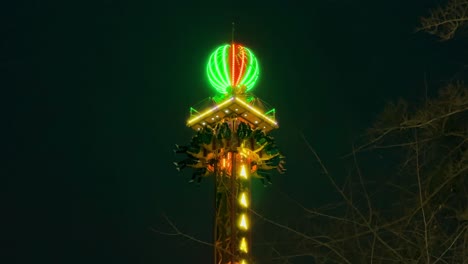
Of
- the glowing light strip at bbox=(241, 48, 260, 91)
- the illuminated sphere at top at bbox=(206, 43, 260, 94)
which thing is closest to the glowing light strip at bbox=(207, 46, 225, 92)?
the illuminated sphere at top at bbox=(206, 43, 260, 94)

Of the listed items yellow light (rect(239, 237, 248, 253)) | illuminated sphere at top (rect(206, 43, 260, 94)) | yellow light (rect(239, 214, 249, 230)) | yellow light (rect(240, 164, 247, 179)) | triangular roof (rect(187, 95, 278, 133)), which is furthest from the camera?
illuminated sphere at top (rect(206, 43, 260, 94))

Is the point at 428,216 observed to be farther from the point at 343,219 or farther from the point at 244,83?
the point at 244,83

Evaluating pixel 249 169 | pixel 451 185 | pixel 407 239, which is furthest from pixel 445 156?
pixel 249 169

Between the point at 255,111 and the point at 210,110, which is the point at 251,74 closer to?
the point at 255,111

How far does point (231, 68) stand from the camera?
3231 cm

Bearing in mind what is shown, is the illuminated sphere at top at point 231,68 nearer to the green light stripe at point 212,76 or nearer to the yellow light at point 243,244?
the green light stripe at point 212,76

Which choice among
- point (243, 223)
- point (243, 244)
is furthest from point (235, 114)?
point (243, 244)

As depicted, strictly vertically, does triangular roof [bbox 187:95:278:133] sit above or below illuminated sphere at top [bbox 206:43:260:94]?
below

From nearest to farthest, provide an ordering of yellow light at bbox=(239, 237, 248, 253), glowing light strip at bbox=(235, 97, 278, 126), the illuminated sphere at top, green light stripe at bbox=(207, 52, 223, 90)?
yellow light at bbox=(239, 237, 248, 253)
glowing light strip at bbox=(235, 97, 278, 126)
the illuminated sphere at top
green light stripe at bbox=(207, 52, 223, 90)

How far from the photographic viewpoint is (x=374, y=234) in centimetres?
625

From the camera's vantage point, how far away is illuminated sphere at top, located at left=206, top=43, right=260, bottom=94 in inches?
1272

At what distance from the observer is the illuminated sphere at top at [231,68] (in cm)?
3231

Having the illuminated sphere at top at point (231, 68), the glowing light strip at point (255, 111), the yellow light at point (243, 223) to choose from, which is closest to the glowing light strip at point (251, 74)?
the illuminated sphere at top at point (231, 68)

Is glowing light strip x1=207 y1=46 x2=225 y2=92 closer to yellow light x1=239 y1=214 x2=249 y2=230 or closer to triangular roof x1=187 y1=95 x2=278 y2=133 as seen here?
triangular roof x1=187 y1=95 x2=278 y2=133
